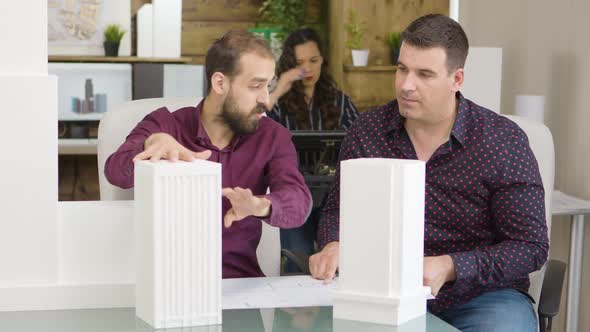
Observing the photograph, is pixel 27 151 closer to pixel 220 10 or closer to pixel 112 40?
pixel 112 40

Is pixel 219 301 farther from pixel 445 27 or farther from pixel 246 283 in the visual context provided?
pixel 445 27

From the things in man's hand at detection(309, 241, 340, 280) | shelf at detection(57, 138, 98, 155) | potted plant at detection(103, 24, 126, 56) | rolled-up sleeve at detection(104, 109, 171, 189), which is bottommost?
shelf at detection(57, 138, 98, 155)

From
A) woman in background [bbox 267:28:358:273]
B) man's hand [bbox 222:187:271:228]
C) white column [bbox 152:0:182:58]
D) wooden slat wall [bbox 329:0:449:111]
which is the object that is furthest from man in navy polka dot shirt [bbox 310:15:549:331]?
white column [bbox 152:0:182:58]

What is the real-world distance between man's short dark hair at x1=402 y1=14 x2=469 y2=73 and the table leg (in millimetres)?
1125

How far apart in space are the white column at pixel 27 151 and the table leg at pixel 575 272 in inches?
83.9

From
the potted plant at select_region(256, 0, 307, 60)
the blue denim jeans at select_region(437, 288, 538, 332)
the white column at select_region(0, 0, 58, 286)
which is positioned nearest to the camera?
the white column at select_region(0, 0, 58, 286)

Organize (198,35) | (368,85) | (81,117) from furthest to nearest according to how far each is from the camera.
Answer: (198,35) < (368,85) < (81,117)

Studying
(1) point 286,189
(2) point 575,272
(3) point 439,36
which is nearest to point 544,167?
(3) point 439,36

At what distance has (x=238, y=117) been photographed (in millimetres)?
2092

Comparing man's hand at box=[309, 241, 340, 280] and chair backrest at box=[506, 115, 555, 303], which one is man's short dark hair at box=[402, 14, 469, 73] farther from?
man's hand at box=[309, 241, 340, 280]

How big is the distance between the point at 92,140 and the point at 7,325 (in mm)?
3980

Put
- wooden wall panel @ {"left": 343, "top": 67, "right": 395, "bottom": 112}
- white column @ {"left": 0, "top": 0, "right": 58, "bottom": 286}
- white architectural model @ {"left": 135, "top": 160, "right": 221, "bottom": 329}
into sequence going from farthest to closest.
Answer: wooden wall panel @ {"left": 343, "top": 67, "right": 395, "bottom": 112} → white column @ {"left": 0, "top": 0, "right": 58, "bottom": 286} → white architectural model @ {"left": 135, "top": 160, "right": 221, "bottom": 329}

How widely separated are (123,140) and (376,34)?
3622 millimetres

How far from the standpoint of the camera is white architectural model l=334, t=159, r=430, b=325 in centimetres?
145
